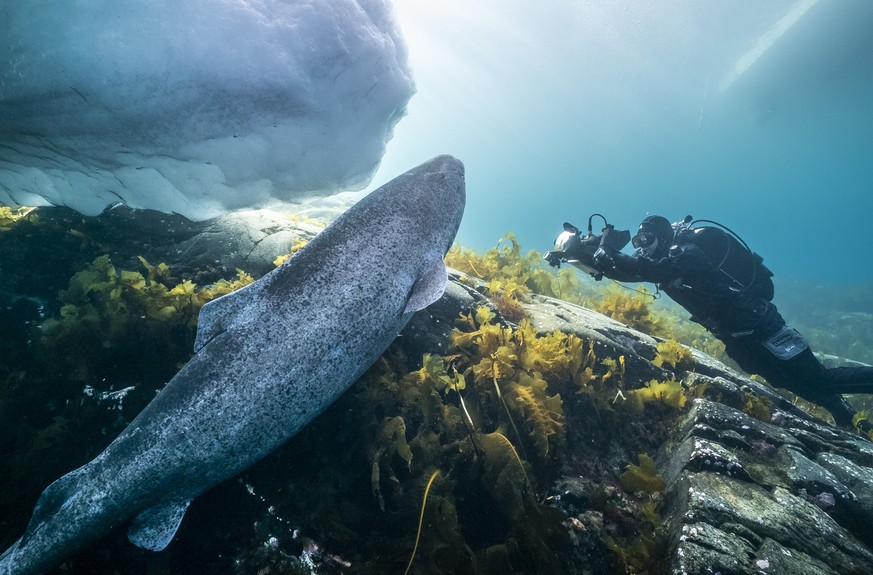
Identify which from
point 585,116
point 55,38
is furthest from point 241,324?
point 585,116

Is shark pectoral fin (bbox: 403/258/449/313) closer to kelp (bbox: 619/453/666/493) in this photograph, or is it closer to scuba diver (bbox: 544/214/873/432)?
kelp (bbox: 619/453/666/493)

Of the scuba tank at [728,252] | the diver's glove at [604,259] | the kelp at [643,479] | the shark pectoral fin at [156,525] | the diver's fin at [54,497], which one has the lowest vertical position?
the diver's fin at [54,497]

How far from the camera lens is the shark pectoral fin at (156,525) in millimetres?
2500

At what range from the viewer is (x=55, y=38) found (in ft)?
12.1

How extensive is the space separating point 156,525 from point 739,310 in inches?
355

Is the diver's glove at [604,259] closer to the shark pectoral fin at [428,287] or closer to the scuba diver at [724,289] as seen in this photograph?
the scuba diver at [724,289]

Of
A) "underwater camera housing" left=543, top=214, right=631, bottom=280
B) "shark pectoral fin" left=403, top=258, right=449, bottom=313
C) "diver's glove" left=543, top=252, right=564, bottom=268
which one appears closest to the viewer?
"shark pectoral fin" left=403, top=258, right=449, bottom=313

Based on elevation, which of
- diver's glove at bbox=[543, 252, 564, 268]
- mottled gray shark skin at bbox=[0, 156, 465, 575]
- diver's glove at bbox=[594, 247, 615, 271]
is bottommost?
mottled gray shark skin at bbox=[0, 156, 465, 575]

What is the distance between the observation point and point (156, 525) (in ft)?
8.39

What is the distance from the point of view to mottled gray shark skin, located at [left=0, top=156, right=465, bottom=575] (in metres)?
2.37

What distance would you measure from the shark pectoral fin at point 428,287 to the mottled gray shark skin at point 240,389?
3 cm

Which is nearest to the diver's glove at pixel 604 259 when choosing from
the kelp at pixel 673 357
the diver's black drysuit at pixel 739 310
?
the diver's black drysuit at pixel 739 310

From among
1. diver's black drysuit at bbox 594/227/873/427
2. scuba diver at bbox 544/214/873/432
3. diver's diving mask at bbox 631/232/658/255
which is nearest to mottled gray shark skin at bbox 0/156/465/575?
scuba diver at bbox 544/214/873/432

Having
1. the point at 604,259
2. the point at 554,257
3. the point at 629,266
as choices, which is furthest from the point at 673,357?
the point at 554,257
